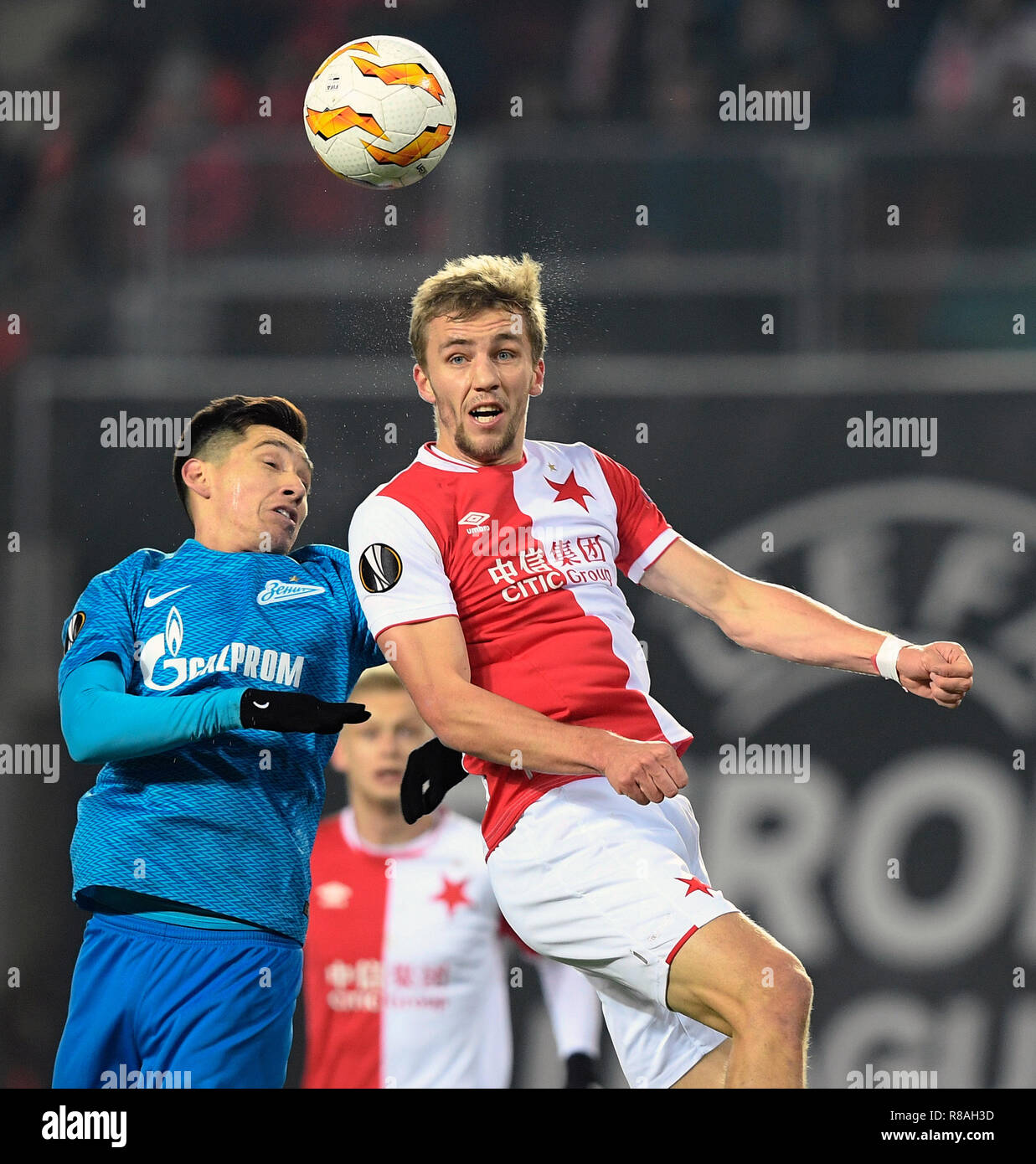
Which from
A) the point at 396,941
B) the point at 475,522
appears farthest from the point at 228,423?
the point at 396,941

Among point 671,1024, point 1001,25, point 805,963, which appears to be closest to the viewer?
point 671,1024

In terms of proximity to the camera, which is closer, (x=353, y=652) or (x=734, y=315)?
(x=353, y=652)

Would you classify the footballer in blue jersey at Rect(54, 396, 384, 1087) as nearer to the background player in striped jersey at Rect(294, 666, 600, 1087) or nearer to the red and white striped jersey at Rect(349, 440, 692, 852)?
the red and white striped jersey at Rect(349, 440, 692, 852)

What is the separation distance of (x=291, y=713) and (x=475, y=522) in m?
0.55

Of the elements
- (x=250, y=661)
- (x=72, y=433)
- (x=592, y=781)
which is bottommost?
(x=592, y=781)

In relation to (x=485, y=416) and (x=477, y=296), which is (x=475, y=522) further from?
(x=477, y=296)

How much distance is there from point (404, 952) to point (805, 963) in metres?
1.52

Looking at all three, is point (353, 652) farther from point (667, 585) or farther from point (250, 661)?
point (667, 585)

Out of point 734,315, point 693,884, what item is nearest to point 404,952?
point 693,884

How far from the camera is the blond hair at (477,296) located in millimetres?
3264

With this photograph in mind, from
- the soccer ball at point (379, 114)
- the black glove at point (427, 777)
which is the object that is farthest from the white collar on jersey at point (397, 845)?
the soccer ball at point (379, 114)

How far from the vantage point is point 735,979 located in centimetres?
269

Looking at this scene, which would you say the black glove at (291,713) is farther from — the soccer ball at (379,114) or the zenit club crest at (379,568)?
the soccer ball at (379,114)

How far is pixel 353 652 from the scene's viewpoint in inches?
133
